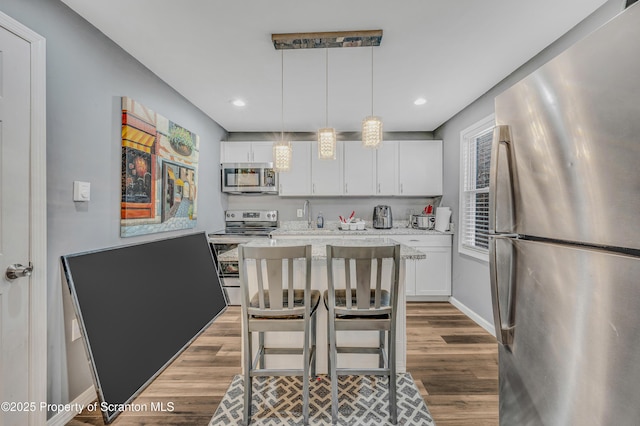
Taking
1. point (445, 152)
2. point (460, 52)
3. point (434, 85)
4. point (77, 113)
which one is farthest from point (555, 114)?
point (445, 152)

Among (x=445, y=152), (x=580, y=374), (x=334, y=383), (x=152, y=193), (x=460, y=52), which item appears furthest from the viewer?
(x=445, y=152)

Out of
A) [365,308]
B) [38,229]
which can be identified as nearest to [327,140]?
[365,308]

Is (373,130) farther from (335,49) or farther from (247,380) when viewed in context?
(247,380)

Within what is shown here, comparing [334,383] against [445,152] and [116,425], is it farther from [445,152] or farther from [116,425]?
[445,152]

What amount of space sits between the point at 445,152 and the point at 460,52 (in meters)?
1.98

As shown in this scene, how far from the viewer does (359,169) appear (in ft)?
13.4

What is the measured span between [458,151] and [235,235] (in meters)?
3.08

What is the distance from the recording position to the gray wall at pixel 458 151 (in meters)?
1.83

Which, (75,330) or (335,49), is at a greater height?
(335,49)

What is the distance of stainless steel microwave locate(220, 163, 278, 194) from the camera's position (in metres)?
4.00

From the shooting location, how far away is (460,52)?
2.11 metres

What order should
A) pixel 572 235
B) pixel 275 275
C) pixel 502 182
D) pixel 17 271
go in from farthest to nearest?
pixel 275 275 < pixel 17 271 < pixel 502 182 < pixel 572 235

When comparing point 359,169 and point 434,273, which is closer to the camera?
point 434,273

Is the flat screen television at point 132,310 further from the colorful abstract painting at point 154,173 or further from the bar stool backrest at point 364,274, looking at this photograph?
the bar stool backrest at point 364,274
